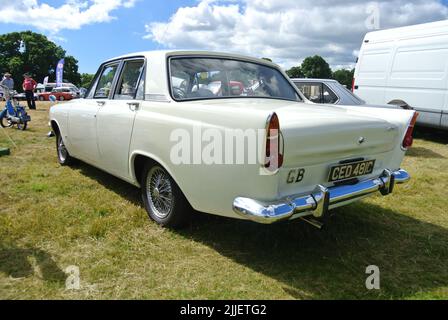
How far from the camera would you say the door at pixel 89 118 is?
4.47 m

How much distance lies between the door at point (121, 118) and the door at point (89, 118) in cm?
19

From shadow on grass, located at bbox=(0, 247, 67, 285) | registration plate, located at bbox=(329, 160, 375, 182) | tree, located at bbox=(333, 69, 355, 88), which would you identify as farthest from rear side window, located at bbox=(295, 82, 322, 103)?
tree, located at bbox=(333, 69, 355, 88)

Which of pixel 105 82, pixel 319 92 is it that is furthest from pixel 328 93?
pixel 105 82

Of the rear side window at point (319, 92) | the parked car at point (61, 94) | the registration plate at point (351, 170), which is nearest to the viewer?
the registration plate at point (351, 170)

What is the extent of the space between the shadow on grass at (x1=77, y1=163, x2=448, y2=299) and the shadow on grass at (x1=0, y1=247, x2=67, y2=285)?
111 cm

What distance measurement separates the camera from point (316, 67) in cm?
7344

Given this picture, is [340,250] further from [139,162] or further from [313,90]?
[313,90]

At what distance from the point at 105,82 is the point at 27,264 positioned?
8.22ft

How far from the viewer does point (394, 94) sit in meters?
9.67

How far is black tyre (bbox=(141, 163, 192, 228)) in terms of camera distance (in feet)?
10.9

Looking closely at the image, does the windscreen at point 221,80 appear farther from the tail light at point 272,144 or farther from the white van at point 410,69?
the white van at point 410,69

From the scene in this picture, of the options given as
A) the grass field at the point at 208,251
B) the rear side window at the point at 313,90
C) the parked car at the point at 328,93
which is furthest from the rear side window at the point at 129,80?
the rear side window at the point at 313,90

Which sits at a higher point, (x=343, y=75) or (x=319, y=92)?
(x=319, y=92)

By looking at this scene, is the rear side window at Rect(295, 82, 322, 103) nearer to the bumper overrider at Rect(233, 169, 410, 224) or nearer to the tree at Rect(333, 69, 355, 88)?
the bumper overrider at Rect(233, 169, 410, 224)
